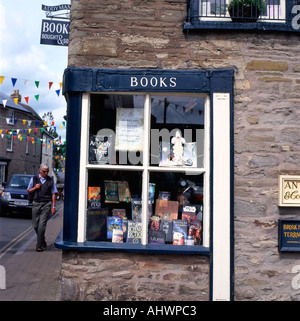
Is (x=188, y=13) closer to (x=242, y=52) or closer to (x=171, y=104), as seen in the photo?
(x=242, y=52)

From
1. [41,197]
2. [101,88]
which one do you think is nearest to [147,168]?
[101,88]

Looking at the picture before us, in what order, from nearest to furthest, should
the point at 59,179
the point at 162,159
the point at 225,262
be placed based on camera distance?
1. the point at 225,262
2. the point at 162,159
3. the point at 59,179

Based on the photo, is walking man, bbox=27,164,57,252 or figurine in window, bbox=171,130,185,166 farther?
walking man, bbox=27,164,57,252

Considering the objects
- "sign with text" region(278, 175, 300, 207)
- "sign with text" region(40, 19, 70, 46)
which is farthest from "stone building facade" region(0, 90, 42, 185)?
"sign with text" region(278, 175, 300, 207)

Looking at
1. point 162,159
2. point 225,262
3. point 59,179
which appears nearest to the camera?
point 225,262

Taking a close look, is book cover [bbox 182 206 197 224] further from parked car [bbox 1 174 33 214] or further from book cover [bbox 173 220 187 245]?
parked car [bbox 1 174 33 214]

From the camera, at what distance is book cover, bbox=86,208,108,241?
4629 millimetres

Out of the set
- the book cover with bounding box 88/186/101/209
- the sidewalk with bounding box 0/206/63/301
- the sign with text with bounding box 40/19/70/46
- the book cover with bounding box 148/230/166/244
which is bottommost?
the sidewalk with bounding box 0/206/63/301

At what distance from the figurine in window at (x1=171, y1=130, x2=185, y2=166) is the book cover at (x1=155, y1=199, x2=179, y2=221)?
21.7 inches

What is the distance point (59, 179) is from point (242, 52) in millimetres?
35676

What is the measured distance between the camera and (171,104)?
4.85 meters

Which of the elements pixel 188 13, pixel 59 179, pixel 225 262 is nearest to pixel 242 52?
pixel 188 13

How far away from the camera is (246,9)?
15.7ft

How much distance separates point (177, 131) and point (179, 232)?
53.9 inches
